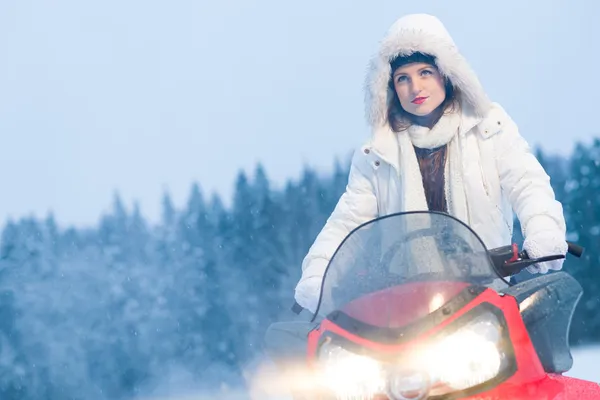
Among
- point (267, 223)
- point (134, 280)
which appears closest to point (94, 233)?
point (134, 280)

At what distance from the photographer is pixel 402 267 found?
1.97m

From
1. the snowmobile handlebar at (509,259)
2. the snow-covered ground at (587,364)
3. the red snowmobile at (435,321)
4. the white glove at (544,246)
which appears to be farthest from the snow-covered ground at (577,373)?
the red snowmobile at (435,321)

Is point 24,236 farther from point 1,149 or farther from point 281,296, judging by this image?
point 1,149

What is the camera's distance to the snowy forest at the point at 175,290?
38.1 feet

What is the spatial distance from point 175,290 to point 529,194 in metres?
10.6

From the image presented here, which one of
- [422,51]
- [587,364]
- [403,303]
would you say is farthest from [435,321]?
[587,364]

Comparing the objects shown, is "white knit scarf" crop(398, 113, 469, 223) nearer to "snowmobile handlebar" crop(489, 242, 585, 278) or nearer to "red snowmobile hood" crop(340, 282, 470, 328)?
"snowmobile handlebar" crop(489, 242, 585, 278)

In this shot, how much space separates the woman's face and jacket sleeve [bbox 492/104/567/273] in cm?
21

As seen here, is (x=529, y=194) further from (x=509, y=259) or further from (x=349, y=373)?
(x=349, y=373)

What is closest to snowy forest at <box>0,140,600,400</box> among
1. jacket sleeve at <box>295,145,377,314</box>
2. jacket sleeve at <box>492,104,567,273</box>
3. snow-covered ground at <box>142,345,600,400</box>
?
snow-covered ground at <box>142,345,600,400</box>

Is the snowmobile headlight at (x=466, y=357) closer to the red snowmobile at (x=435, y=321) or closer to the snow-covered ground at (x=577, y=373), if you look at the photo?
the red snowmobile at (x=435, y=321)

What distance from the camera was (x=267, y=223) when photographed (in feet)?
43.3

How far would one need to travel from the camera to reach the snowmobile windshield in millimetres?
1832

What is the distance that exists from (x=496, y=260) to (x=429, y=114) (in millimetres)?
1130
